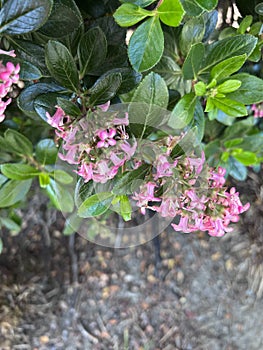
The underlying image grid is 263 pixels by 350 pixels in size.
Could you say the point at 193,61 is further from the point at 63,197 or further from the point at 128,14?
the point at 63,197

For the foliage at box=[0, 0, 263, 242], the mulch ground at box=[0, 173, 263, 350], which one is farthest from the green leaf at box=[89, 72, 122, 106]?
the mulch ground at box=[0, 173, 263, 350]

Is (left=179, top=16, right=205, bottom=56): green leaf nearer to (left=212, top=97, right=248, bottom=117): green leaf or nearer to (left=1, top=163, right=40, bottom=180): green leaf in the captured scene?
(left=212, top=97, right=248, bottom=117): green leaf

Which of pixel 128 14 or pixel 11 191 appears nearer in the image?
pixel 128 14

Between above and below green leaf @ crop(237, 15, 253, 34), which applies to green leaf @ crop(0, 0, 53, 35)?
above

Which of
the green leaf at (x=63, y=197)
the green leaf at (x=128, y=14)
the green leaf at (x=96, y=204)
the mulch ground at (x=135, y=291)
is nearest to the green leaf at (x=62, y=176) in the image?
the green leaf at (x=63, y=197)

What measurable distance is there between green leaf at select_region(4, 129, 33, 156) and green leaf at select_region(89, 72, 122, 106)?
24 centimetres

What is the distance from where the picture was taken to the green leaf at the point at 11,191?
2.50 feet

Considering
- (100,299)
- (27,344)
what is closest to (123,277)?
(100,299)

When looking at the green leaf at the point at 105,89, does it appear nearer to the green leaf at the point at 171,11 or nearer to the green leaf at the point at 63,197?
the green leaf at the point at 171,11

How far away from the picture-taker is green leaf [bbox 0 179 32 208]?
76cm

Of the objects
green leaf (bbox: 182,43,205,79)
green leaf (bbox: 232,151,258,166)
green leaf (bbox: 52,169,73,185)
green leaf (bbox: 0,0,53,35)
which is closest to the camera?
green leaf (bbox: 0,0,53,35)

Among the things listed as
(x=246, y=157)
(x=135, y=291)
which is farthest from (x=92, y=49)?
(x=135, y=291)

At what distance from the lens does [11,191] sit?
77cm

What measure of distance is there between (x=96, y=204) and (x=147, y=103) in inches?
5.0
